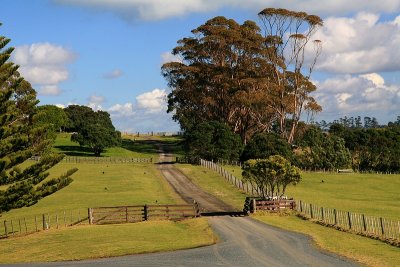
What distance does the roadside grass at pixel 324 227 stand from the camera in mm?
26781

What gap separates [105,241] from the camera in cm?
3312

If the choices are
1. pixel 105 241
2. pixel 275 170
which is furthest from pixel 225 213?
pixel 105 241

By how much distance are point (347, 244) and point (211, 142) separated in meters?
62.1

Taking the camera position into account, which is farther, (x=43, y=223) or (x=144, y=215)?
(x=144, y=215)

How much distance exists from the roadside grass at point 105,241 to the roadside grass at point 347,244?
642 centimetres

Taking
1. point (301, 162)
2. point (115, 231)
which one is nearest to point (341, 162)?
point (301, 162)

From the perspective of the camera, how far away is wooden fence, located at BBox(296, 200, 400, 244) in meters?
34.0

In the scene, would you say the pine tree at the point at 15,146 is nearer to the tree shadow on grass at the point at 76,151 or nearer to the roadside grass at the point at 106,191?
the roadside grass at the point at 106,191

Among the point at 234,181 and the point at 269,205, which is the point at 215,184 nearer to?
the point at 234,181

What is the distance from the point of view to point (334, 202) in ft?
190

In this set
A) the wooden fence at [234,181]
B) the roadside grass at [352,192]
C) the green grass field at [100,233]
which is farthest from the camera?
the wooden fence at [234,181]

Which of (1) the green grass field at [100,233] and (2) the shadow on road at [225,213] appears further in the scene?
(2) the shadow on road at [225,213]

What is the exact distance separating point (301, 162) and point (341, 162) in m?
9.31

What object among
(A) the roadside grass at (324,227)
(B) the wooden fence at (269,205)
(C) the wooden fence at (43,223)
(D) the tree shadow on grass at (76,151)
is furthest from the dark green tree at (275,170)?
(D) the tree shadow on grass at (76,151)
